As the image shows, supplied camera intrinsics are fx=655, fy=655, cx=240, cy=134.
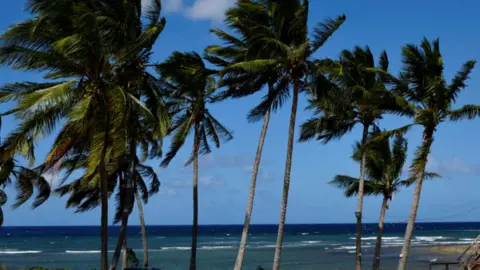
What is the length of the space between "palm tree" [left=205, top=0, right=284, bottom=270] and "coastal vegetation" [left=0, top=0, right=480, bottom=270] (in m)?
0.04

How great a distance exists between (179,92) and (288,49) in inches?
175

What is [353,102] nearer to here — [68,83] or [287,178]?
[287,178]

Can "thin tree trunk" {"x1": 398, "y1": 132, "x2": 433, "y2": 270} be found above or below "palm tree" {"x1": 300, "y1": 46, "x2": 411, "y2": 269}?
below

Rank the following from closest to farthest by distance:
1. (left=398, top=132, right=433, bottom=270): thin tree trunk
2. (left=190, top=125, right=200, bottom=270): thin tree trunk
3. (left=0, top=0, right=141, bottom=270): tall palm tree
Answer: (left=0, top=0, right=141, bottom=270): tall palm tree, (left=398, top=132, right=433, bottom=270): thin tree trunk, (left=190, top=125, right=200, bottom=270): thin tree trunk

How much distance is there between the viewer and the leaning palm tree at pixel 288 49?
19.6m

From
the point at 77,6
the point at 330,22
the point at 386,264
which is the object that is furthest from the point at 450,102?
the point at 386,264

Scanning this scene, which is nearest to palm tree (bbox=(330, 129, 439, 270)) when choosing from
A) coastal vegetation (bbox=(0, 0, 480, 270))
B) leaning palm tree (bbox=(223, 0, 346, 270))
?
coastal vegetation (bbox=(0, 0, 480, 270))

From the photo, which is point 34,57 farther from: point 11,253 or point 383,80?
point 11,253

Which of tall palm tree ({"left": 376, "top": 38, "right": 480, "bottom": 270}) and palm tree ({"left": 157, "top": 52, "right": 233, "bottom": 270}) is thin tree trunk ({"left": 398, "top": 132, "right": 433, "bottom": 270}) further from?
palm tree ({"left": 157, "top": 52, "right": 233, "bottom": 270})

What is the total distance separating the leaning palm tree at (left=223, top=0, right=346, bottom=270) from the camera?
19641 millimetres

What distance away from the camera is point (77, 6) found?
52.3ft

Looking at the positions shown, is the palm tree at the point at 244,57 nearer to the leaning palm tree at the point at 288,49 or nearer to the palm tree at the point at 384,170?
the leaning palm tree at the point at 288,49

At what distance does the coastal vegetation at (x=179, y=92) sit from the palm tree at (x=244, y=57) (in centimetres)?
4

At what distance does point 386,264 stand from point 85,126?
37.8 metres
